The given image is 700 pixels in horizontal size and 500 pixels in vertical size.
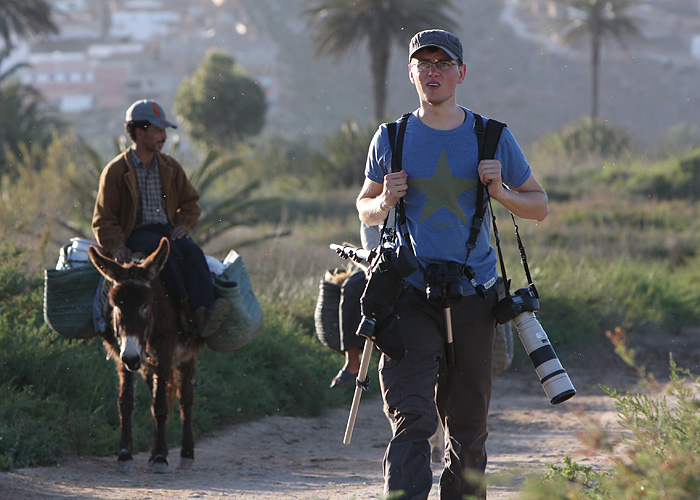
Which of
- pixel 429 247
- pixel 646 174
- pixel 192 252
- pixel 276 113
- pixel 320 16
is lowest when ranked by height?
pixel 429 247

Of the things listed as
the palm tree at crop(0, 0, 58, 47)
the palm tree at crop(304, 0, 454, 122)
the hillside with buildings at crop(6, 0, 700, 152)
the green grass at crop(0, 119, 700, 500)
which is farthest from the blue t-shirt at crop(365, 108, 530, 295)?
the hillside with buildings at crop(6, 0, 700, 152)

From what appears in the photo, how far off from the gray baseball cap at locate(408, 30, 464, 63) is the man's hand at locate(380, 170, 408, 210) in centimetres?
60

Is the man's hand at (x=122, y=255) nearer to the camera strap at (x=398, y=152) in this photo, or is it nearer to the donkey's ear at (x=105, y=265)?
the donkey's ear at (x=105, y=265)

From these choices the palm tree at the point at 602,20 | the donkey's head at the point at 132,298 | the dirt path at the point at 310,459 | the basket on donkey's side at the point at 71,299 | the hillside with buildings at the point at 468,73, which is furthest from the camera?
the hillside with buildings at the point at 468,73

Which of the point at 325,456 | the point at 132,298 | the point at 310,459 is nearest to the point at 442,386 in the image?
the point at 132,298

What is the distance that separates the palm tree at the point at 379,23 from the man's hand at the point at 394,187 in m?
27.8

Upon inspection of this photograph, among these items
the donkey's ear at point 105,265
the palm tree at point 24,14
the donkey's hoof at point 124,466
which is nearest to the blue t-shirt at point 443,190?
the donkey's ear at point 105,265

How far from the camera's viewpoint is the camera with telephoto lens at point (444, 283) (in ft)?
14.0

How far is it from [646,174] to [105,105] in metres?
101

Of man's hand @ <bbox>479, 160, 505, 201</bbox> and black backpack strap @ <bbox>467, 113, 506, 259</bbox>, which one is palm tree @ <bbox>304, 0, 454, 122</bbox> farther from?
man's hand @ <bbox>479, 160, 505, 201</bbox>

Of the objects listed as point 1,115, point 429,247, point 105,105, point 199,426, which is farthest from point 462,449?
point 105,105

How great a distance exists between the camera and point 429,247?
440cm

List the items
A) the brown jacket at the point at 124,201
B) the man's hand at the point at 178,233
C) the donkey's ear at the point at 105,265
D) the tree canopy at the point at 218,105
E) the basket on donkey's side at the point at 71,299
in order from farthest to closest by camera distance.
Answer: the tree canopy at the point at 218,105 → the man's hand at the point at 178,233 → the basket on donkey's side at the point at 71,299 → the brown jacket at the point at 124,201 → the donkey's ear at the point at 105,265

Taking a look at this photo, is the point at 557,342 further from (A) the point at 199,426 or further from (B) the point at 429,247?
(B) the point at 429,247
